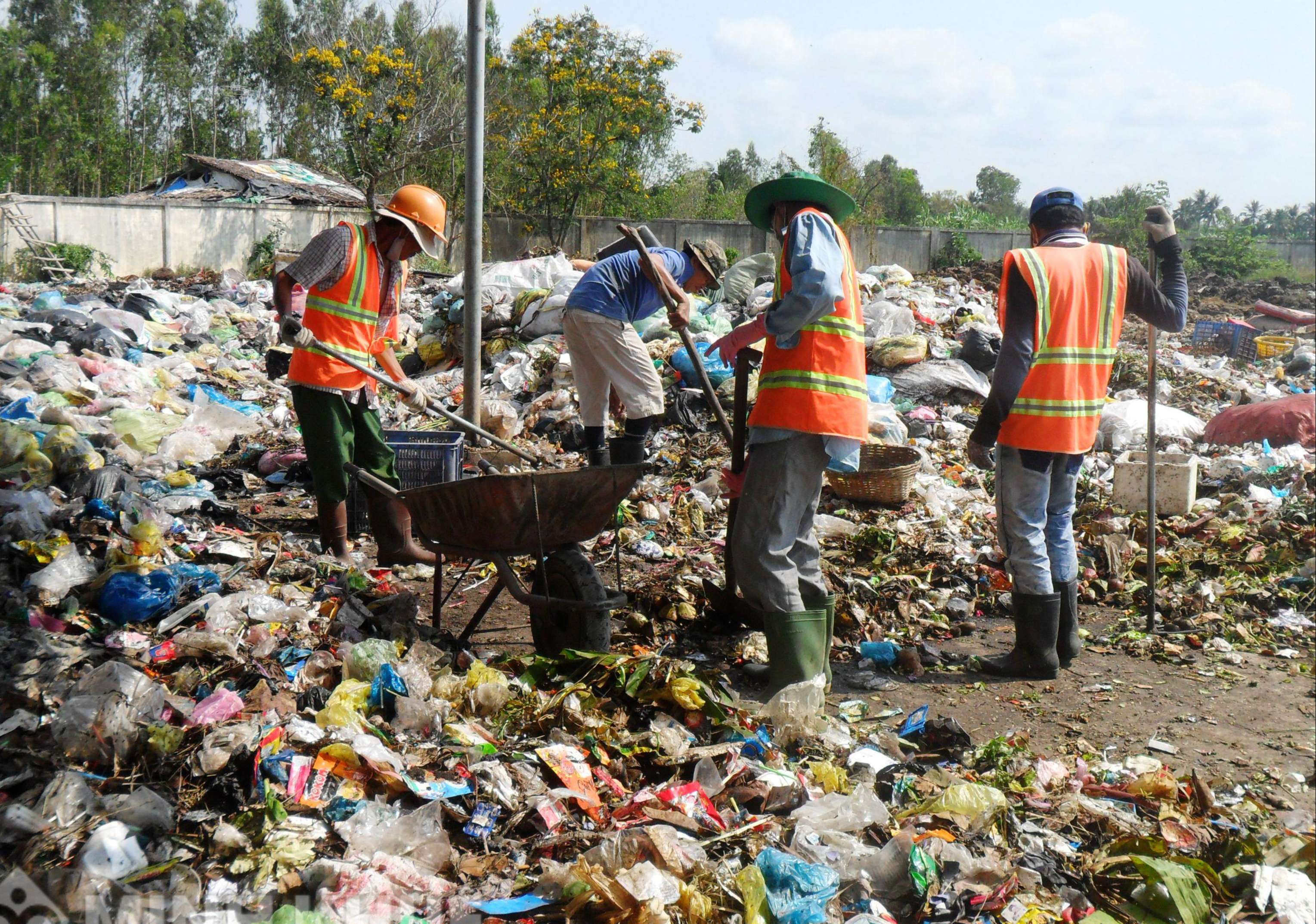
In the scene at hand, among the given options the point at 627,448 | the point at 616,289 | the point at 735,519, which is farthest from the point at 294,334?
the point at 627,448

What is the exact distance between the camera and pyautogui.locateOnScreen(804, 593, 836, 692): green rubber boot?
3488 millimetres

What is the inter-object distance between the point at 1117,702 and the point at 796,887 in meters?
1.86

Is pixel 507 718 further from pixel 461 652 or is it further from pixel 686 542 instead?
pixel 686 542

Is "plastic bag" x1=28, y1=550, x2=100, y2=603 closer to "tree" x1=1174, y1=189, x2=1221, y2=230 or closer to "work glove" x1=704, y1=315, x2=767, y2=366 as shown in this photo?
"work glove" x1=704, y1=315, x2=767, y2=366

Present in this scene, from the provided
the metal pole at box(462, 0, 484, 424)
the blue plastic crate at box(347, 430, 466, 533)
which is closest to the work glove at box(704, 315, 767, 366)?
the blue plastic crate at box(347, 430, 466, 533)

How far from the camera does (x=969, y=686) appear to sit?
3707 mm

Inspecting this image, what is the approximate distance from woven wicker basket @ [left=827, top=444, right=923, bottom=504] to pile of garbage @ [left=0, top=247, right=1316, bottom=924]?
9 cm

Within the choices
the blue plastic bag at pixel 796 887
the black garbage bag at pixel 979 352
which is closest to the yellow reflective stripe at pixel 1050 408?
the blue plastic bag at pixel 796 887

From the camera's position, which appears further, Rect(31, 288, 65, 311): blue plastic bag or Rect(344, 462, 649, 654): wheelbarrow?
Rect(31, 288, 65, 311): blue plastic bag

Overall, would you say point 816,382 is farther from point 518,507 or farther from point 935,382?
point 935,382

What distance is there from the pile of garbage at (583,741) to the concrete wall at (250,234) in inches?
486

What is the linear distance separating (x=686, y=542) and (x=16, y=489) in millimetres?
3257

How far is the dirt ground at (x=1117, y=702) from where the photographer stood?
3111 mm

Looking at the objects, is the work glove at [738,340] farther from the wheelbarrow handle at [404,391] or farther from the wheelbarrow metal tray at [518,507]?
the wheelbarrow handle at [404,391]
